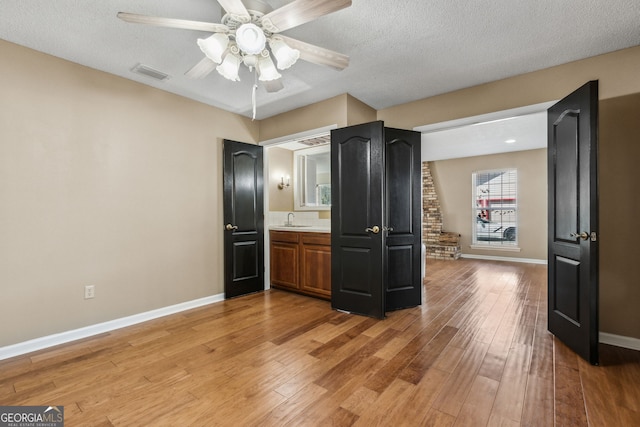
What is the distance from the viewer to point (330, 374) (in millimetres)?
2037

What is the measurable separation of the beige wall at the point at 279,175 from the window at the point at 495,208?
4.81 m

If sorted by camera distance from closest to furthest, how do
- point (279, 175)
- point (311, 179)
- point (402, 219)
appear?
point (402, 219) → point (279, 175) → point (311, 179)

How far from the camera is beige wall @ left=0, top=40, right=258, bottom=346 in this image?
243 centimetres

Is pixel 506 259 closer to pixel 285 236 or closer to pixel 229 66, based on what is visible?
pixel 285 236

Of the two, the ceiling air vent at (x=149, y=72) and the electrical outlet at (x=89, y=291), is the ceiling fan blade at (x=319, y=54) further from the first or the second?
the electrical outlet at (x=89, y=291)

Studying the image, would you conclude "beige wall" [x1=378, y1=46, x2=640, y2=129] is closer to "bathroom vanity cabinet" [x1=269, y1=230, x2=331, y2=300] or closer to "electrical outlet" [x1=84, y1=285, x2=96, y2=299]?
"bathroom vanity cabinet" [x1=269, y1=230, x2=331, y2=300]

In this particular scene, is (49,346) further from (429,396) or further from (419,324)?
(419,324)

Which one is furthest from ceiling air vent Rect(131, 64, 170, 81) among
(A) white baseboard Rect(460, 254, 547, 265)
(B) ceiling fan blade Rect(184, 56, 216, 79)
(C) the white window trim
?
(A) white baseboard Rect(460, 254, 547, 265)

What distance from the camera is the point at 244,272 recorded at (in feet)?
13.4

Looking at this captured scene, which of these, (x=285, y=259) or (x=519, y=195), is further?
(x=519, y=195)

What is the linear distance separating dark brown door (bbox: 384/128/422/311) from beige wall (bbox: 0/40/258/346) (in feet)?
7.53

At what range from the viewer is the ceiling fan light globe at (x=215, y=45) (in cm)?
169

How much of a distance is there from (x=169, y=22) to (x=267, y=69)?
2.06 feet

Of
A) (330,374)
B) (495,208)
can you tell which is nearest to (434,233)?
(495,208)
